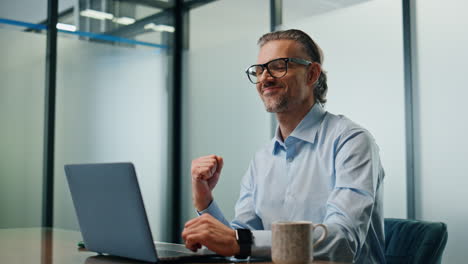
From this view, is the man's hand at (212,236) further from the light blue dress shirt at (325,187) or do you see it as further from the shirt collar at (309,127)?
the shirt collar at (309,127)

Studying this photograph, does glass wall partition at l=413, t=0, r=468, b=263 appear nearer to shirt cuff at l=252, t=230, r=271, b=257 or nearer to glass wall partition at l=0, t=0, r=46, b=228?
shirt cuff at l=252, t=230, r=271, b=257

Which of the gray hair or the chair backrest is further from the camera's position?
the gray hair

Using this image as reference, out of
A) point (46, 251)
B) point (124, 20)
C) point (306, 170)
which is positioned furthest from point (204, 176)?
point (124, 20)

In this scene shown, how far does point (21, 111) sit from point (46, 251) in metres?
3.34

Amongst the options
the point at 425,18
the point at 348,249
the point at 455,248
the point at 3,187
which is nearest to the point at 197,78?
the point at 3,187

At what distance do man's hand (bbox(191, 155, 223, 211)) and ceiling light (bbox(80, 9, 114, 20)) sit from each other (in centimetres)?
374

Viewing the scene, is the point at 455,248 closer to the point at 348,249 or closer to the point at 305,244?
the point at 348,249

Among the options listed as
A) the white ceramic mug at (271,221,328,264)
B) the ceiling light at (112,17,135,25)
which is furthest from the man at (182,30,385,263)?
the ceiling light at (112,17,135,25)

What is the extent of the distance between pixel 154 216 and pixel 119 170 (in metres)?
4.26

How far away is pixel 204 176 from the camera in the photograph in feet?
5.68

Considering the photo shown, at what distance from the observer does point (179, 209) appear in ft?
18.2

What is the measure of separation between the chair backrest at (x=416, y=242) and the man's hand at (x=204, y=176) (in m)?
0.61

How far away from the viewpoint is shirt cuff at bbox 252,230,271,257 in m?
1.40

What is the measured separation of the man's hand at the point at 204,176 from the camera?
1.70 m
